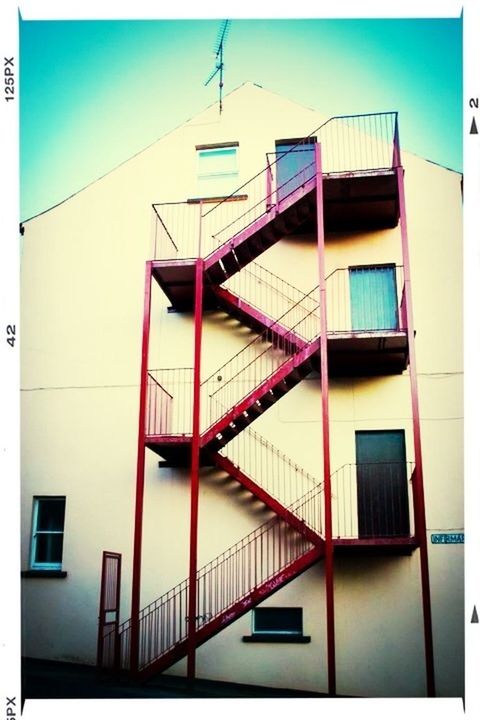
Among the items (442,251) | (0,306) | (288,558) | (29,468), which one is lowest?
(288,558)

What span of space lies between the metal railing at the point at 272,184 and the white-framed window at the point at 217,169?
30cm

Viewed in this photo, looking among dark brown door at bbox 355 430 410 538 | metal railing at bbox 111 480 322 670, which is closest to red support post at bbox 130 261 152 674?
metal railing at bbox 111 480 322 670

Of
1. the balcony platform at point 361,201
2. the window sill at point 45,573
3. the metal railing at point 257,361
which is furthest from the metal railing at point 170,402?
the balcony platform at point 361,201

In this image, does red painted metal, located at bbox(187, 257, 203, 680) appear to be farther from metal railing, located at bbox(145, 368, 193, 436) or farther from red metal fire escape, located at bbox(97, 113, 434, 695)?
metal railing, located at bbox(145, 368, 193, 436)

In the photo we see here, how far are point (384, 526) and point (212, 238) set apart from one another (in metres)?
5.34

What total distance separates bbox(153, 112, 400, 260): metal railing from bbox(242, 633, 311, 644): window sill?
19.2 ft

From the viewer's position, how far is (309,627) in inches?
403

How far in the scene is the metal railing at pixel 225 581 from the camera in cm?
1023

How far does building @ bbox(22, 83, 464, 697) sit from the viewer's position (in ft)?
32.7

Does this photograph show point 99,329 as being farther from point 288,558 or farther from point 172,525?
point 288,558

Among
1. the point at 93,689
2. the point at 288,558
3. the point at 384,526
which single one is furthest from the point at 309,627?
the point at 93,689

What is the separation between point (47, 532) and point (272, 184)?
6736 millimetres

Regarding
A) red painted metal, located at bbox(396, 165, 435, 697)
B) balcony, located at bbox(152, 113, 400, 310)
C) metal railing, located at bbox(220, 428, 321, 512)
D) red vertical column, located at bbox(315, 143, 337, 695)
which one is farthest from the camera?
metal railing, located at bbox(220, 428, 321, 512)
